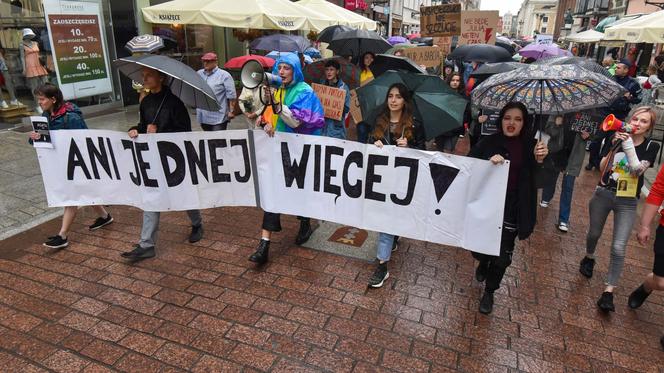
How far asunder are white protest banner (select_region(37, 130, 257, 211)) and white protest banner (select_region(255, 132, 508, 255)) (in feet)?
0.99

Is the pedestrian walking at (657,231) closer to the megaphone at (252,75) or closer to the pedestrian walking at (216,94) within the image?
the megaphone at (252,75)

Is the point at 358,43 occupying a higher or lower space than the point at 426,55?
higher

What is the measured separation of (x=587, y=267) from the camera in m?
4.38

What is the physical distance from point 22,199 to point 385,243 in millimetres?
4704

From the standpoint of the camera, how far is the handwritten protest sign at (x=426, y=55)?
1011 centimetres

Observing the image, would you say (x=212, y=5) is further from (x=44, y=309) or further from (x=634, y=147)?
(x=634, y=147)

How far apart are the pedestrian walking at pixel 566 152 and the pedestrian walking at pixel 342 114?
8.06 feet

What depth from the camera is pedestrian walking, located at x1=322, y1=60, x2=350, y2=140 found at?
5.95m

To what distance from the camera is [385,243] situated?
4.04 metres

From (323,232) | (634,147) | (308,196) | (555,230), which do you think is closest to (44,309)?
(308,196)

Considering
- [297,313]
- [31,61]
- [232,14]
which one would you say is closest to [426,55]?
[232,14]

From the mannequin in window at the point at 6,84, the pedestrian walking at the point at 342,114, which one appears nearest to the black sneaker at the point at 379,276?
the pedestrian walking at the point at 342,114

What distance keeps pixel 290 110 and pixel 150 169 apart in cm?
146

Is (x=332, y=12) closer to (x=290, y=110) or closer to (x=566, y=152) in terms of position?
(x=566, y=152)
